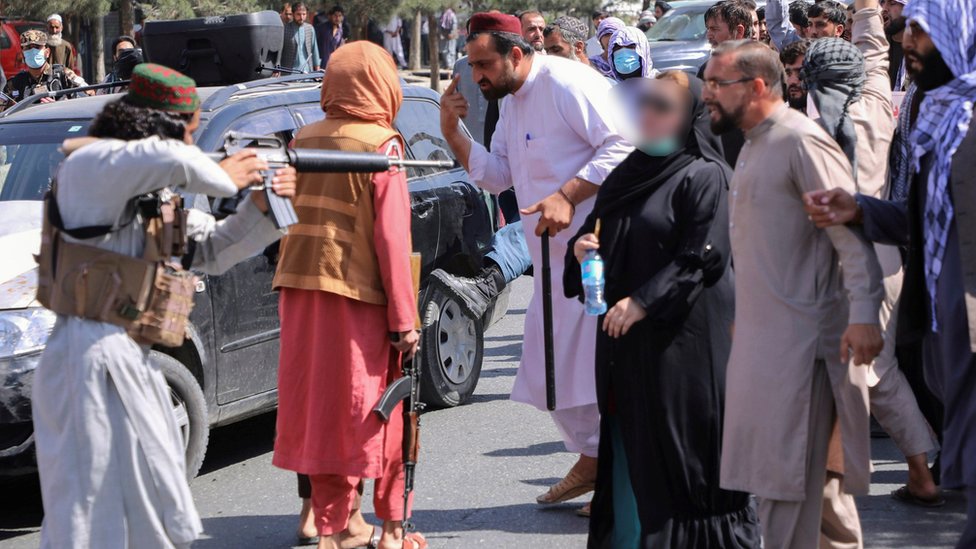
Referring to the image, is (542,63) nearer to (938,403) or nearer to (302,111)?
(302,111)

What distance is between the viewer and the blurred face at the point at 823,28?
8.07 meters

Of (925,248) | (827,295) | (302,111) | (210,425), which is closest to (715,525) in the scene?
(827,295)

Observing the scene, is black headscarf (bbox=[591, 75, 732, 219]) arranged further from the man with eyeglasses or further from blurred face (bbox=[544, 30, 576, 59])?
blurred face (bbox=[544, 30, 576, 59])

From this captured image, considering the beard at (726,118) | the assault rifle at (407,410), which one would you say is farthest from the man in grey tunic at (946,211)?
the assault rifle at (407,410)

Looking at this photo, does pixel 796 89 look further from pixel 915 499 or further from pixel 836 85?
pixel 915 499

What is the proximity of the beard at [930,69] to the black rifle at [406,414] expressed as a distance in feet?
7.34

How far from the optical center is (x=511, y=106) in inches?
245

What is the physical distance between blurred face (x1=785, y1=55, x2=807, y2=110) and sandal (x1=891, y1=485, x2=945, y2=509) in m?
2.03

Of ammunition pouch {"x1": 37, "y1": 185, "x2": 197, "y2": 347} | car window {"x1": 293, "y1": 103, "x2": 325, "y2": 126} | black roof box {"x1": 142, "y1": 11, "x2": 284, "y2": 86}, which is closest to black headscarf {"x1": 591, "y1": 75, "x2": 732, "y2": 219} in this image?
ammunition pouch {"x1": 37, "y1": 185, "x2": 197, "y2": 347}

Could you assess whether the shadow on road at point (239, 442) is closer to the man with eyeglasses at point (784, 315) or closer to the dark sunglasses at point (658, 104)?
the dark sunglasses at point (658, 104)

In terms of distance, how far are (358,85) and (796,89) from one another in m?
2.64

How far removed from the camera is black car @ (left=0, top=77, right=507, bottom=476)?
5805 mm

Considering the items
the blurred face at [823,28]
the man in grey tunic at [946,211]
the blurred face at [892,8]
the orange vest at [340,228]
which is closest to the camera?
the man in grey tunic at [946,211]

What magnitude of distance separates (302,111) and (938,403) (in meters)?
3.55
